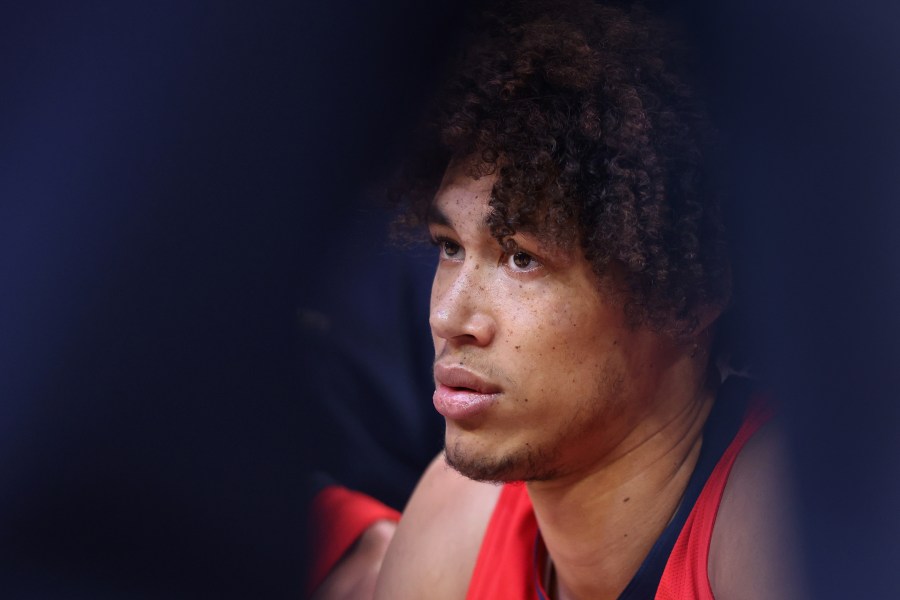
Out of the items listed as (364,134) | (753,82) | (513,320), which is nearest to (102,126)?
(364,134)

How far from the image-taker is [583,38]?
1.27 m

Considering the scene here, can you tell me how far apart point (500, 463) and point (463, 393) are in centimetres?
10

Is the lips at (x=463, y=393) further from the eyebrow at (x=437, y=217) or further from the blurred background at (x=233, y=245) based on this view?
the blurred background at (x=233, y=245)

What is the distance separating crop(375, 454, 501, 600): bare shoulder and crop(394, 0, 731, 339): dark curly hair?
55 centimetres

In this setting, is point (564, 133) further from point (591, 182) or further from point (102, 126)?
point (102, 126)

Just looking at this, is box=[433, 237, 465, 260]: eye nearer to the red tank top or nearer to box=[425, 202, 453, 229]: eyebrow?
box=[425, 202, 453, 229]: eyebrow

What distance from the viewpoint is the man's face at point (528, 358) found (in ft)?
4.14

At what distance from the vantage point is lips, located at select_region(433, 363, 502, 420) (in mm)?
1270

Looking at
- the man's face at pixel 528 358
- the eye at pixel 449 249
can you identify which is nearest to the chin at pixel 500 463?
the man's face at pixel 528 358

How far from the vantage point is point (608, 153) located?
1.26m

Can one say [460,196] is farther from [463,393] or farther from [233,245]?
[233,245]

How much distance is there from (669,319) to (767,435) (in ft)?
0.63

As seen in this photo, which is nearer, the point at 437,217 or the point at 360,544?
the point at 437,217

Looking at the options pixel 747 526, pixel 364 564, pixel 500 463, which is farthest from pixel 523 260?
pixel 364 564
